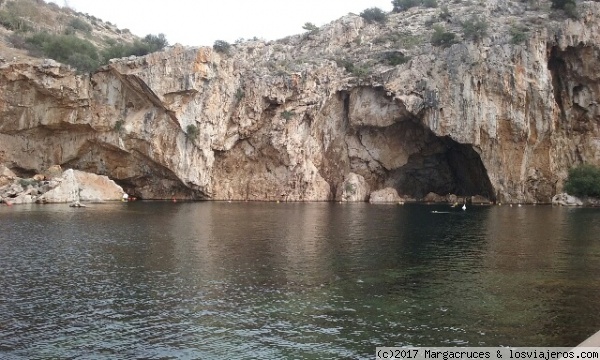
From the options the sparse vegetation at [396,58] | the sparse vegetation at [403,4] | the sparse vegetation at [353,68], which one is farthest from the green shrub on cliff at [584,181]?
the sparse vegetation at [403,4]

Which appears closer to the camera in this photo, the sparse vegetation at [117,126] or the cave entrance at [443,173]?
the sparse vegetation at [117,126]

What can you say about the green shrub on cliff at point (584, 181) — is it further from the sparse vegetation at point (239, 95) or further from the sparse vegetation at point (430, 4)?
the sparse vegetation at point (239, 95)

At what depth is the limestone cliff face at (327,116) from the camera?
61188mm

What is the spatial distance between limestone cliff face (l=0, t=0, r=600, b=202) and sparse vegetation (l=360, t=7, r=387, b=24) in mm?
8403

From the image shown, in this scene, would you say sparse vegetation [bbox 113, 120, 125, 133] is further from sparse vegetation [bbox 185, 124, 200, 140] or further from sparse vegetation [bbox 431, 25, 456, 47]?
sparse vegetation [bbox 431, 25, 456, 47]

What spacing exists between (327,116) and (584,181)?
34279mm

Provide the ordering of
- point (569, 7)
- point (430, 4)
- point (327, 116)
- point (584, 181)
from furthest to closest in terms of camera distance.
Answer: point (430, 4), point (327, 116), point (569, 7), point (584, 181)

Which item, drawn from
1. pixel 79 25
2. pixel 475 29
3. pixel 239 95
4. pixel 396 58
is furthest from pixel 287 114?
pixel 79 25

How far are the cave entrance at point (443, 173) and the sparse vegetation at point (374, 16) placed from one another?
2429cm

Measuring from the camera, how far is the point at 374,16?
277ft

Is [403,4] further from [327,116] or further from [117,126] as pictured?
[117,126]

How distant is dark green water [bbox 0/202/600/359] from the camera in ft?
43.0

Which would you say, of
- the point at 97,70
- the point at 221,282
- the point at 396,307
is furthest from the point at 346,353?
the point at 97,70

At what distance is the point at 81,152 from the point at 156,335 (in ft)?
182
